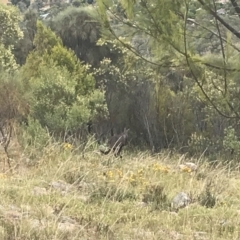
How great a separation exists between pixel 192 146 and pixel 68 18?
7.47m

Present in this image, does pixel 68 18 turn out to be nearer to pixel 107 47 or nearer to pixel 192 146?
pixel 107 47

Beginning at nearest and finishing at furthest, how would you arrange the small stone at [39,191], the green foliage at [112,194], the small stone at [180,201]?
the small stone at [39,191] → the green foliage at [112,194] → the small stone at [180,201]

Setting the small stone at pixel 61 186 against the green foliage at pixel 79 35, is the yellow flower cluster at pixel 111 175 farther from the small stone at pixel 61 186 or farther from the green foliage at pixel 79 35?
the green foliage at pixel 79 35

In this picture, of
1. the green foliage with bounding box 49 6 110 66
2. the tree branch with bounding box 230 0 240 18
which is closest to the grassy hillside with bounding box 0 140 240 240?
the tree branch with bounding box 230 0 240 18

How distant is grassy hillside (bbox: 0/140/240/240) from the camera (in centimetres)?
362

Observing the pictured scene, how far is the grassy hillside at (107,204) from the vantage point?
3.62 metres

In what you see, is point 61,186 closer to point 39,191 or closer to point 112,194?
point 39,191

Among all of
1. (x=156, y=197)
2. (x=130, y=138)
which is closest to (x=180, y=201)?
(x=156, y=197)

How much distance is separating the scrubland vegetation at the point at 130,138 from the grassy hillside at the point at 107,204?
1cm

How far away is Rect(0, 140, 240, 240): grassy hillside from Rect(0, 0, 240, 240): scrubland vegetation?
0.01 m

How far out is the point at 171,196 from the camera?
208 inches

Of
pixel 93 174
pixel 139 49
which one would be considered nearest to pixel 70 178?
pixel 93 174

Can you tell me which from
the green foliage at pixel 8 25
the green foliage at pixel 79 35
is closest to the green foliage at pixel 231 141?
the green foliage at pixel 79 35

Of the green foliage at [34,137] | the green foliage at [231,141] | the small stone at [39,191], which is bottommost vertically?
the green foliage at [231,141]
